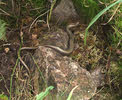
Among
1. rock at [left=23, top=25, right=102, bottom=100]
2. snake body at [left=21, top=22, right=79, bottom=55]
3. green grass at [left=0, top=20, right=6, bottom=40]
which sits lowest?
rock at [left=23, top=25, right=102, bottom=100]

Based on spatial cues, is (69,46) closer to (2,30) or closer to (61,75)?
(61,75)

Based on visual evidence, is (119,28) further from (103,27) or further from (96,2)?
(96,2)

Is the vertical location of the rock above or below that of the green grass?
below

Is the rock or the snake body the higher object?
the snake body

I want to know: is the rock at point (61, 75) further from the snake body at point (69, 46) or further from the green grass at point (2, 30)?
the green grass at point (2, 30)

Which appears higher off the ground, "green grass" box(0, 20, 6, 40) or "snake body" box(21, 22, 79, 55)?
"green grass" box(0, 20, 6, 40)

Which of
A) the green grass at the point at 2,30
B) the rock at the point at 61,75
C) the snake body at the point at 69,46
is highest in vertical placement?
the green grass at the point at 2,30

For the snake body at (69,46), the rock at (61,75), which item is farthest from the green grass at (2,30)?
the rock at (61,75)

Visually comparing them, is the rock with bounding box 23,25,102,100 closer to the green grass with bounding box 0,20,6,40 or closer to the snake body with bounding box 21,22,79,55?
the snake body with bounding box 21,22,79,55

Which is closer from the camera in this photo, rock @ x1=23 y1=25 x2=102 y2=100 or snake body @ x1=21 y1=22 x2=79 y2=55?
rock @ x1=23 y1=25 x2=102 y2=100

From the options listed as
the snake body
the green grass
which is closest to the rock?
the snake body

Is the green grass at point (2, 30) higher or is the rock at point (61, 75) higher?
the green grass at point (2, 30)

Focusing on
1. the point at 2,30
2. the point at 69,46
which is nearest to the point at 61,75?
the point at 69,46
